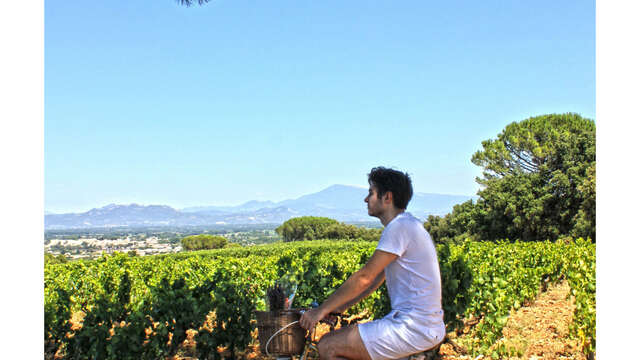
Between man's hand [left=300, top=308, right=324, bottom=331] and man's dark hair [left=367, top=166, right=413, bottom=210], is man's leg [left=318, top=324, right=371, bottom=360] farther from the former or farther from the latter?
man's dark hair [left=367, top=166, right=413, bottom=210]

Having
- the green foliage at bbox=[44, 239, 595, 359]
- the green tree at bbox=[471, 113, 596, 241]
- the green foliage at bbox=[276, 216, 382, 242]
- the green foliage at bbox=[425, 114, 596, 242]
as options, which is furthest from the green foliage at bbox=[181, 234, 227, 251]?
the green foliage at bbox=[44, 239, 595, 359]

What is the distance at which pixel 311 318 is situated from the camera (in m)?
2.96

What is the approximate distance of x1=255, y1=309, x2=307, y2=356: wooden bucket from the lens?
10.1 ft

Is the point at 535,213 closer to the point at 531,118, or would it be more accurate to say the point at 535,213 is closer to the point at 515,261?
Answer: the point at 531,118

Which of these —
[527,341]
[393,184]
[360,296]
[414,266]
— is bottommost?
[527,341]

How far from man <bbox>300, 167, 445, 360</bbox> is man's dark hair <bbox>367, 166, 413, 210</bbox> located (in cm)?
17

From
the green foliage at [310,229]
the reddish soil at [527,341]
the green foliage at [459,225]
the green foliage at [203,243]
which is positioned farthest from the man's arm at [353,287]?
the green foliage at [203,243]

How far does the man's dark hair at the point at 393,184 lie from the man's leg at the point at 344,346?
83 cm

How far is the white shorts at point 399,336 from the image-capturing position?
9.30 ft

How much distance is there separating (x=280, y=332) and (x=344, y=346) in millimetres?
442

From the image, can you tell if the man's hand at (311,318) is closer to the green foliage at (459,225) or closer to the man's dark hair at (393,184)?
the man's dark hair at (393,184)

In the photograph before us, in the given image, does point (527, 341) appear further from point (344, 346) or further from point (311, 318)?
point (311, 318)

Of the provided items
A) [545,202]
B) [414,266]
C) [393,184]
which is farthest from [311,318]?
[545,202]
